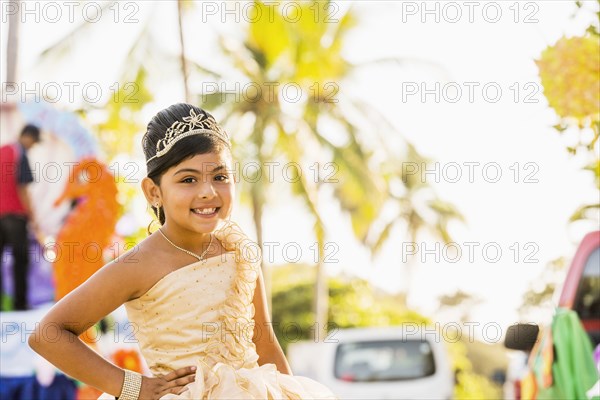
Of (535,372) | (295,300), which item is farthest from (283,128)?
(535,372)

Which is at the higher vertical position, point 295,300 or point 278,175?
point 278,175

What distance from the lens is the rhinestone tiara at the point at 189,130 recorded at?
294cm

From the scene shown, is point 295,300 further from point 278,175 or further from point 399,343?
point 399,343

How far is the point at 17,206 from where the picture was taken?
712cm

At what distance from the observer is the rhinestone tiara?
116 inches

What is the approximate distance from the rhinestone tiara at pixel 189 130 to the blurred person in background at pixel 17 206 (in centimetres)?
428

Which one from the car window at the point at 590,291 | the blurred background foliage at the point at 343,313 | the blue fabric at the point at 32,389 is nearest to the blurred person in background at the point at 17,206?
the blue fabric at the point at 32,389

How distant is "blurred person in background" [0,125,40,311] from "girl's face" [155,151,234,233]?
4.35 metres

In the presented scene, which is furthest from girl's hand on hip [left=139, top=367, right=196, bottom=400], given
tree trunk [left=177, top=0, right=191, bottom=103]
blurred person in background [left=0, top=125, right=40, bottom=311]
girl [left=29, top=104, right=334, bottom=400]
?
tree trunk [left=177, top=0, right=191, bottom=103]

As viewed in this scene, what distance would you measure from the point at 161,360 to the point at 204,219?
414mm

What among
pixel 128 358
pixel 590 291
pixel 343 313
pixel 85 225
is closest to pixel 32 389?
pixel 128 358

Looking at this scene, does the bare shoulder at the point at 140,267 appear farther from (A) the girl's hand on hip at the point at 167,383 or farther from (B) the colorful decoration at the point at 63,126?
(B) the colorful decoration at the point at 63,126

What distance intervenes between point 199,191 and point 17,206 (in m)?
4.55

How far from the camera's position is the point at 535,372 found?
488 centimetres
